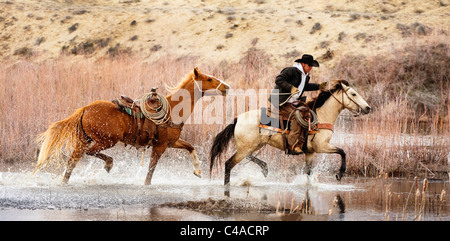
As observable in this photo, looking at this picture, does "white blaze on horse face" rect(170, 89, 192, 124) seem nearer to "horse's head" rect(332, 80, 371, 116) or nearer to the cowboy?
the cowboy

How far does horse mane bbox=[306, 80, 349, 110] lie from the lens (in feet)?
31.9

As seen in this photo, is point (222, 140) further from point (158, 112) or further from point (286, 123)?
point (158, 112)

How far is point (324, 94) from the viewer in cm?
983

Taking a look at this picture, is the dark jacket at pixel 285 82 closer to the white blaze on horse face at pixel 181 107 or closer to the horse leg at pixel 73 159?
the white blaze on horse face at pixel 181 107

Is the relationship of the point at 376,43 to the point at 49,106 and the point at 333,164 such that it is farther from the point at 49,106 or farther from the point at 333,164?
the point at 49,106

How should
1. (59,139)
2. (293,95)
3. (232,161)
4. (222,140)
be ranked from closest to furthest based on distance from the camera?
(59,139) < (293,95) < (232,161) < (222,140)

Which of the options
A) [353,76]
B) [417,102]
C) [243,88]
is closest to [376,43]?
[353,76]

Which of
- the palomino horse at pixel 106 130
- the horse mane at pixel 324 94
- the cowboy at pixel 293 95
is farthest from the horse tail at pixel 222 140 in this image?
the horse mane at pixel 324 94

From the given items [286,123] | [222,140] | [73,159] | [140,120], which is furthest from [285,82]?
[73,159]

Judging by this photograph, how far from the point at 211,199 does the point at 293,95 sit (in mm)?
2609

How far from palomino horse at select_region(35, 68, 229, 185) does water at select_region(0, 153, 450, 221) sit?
549mm

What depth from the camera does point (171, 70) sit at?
55.6 feet

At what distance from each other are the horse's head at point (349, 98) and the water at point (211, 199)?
1.39 meters

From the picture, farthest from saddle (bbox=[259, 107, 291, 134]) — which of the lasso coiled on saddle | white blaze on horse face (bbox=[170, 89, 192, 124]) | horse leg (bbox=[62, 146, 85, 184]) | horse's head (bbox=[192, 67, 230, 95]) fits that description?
horse leg (bbox=[62, 146, 85, 184])
